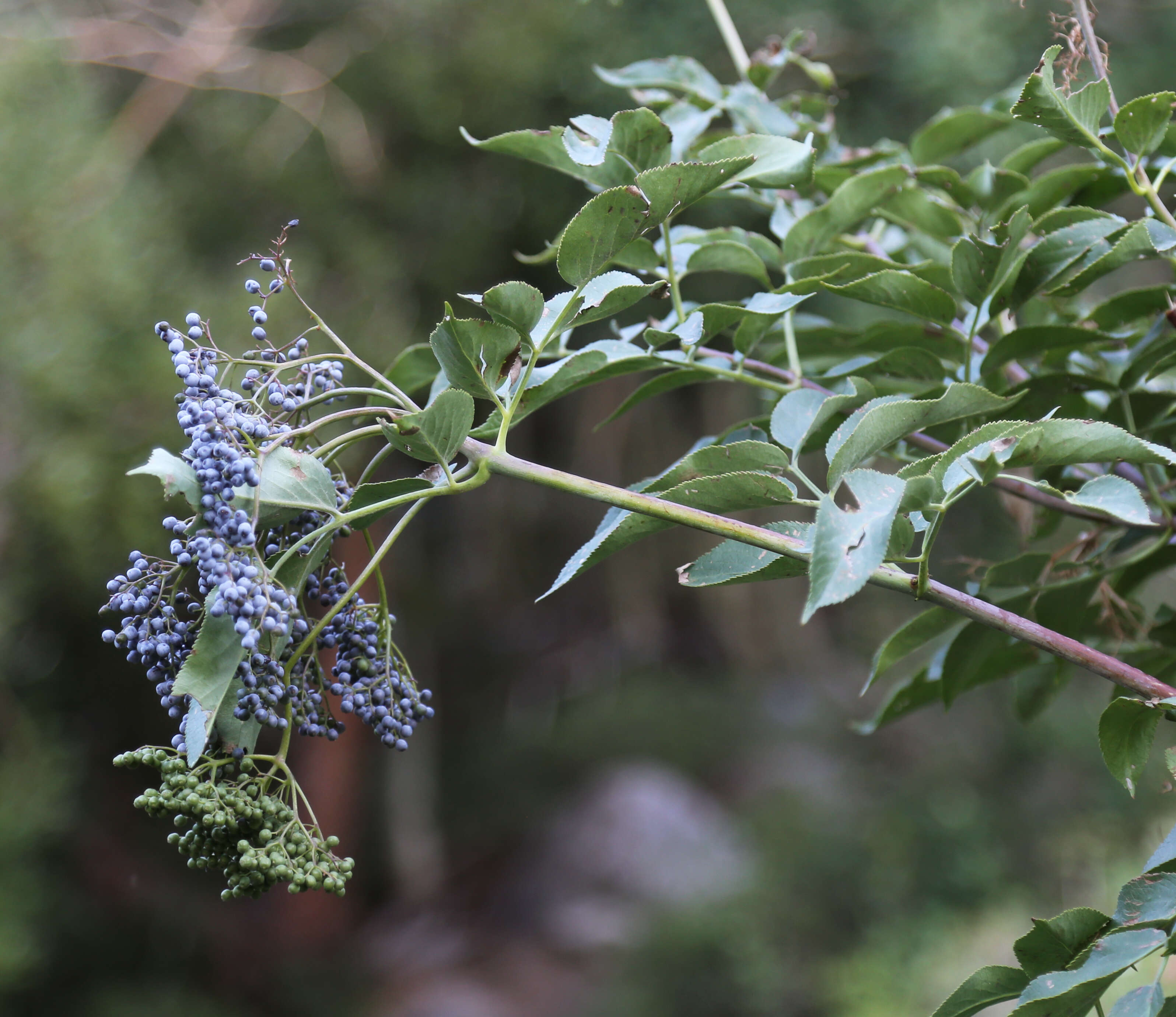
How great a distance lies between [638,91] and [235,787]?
528 millimetres

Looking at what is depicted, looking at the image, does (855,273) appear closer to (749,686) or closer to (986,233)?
(986,233)

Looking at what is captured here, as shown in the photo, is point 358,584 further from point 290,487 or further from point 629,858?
point 629,858

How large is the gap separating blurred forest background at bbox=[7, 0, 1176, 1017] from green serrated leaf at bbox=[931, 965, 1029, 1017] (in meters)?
1.49

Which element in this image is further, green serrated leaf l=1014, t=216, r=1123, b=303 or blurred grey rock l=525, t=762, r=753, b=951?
blurred grey rock l=525, t=762, r=753, b=951

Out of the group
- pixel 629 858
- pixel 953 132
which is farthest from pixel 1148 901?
pixel 629 858

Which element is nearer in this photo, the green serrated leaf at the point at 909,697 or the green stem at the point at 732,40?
the green serrated leaf at the point at 909,697

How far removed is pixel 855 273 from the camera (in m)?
0.49

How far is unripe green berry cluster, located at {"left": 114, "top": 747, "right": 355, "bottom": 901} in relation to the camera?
0.33 meters

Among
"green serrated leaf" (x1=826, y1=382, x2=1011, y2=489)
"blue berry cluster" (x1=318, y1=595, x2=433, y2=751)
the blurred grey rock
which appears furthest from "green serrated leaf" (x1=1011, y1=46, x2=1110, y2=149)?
the blurred grey rock

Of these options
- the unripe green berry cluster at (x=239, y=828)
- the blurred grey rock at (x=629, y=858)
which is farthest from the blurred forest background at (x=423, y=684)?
the unripe green berry cluster at (x=239, y=828)

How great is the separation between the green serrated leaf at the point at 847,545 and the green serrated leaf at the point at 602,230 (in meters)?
0.12

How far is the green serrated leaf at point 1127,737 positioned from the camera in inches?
13.3

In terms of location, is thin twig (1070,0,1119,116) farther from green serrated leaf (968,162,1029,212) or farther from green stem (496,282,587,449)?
green stem (496,282,587,449)

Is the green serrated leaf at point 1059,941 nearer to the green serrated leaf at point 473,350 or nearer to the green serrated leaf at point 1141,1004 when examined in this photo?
the green serrated leaf at point 1141,1004
